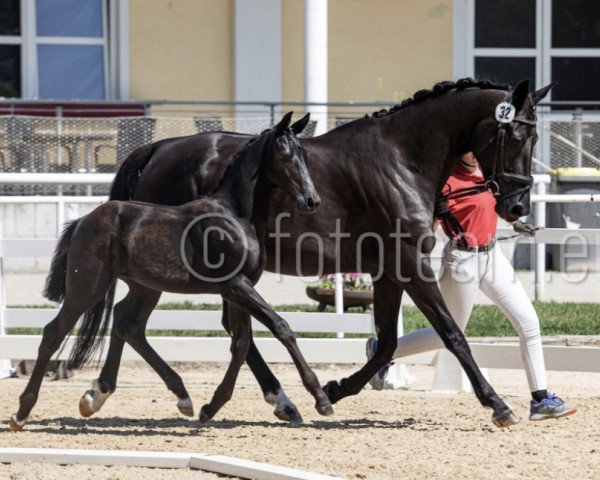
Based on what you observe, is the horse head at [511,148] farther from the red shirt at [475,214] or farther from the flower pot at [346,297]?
the flower pot at [346,297]

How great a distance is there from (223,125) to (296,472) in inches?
343

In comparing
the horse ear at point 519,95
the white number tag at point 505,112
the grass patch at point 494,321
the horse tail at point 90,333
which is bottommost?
the grass patch at point 494,321

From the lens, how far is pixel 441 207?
7.23m

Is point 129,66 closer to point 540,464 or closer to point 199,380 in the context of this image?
point 199,380

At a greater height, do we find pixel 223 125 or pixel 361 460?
pixel 223 125

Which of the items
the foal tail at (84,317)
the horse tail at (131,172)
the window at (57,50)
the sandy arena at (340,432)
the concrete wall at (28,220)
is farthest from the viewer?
the window at (57,50)

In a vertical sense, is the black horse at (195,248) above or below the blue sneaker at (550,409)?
above

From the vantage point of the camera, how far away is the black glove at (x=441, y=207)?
23.7 feet

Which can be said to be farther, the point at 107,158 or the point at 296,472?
the point at 107,158

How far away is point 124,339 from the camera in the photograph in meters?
7.55

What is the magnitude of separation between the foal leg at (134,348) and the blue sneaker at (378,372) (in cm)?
114

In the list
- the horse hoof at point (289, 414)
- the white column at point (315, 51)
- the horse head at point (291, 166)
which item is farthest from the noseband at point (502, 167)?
the white column at point (315, 51)

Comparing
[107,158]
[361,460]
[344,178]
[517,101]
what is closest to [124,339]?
[344,178]

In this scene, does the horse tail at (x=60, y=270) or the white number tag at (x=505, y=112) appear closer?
the white number tag at (x=505, y=112)
